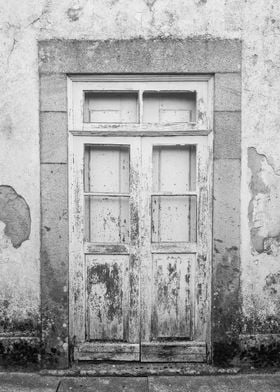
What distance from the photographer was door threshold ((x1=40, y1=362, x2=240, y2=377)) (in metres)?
4.11

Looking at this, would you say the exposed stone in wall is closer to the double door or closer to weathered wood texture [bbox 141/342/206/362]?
the double door

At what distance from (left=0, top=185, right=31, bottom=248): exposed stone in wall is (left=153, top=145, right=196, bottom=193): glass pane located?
114 centimetres

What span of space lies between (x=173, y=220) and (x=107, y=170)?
730mm

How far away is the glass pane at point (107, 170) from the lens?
14.1 feet

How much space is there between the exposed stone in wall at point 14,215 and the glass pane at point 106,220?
20.6 inches

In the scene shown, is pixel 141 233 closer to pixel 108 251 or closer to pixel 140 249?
pixel 140 249

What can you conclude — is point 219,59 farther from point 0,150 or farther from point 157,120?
point 0,150

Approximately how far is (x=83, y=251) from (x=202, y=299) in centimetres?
112

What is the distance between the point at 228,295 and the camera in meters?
4.16

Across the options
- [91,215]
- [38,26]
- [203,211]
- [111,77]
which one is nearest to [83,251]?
[91,215]

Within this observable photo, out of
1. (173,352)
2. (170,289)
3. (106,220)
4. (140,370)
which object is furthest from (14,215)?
(173,352)

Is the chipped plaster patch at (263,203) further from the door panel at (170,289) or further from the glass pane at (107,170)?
the glass pane at (107,170)

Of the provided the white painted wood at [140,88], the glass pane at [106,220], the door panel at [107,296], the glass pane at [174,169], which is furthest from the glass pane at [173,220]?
the white painted wood at [140,88]

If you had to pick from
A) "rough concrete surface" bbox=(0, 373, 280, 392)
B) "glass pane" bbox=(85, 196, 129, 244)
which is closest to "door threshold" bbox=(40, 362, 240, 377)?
"rough concrete surface" bbox=(0, 373, 280, 392)
